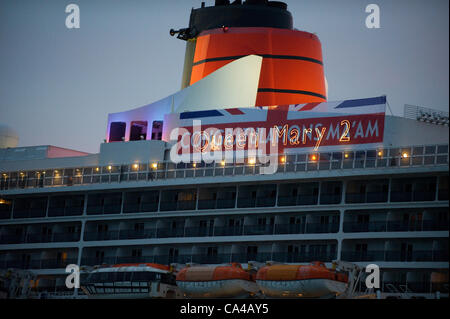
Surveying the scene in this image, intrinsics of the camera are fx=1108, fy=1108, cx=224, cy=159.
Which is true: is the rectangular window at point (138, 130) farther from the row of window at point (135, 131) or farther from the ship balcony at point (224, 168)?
the ship balcony at point (224, 168)

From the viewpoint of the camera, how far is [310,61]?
68812mm

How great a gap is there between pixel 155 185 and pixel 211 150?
385cm

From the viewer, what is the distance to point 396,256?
5584 cm

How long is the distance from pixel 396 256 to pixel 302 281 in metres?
5.25

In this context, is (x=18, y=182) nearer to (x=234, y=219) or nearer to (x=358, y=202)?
(x=234, y=219)

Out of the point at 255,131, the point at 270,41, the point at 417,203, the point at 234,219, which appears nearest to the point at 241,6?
the point at 270,41

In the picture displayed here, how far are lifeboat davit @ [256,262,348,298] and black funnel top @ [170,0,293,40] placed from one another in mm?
20138

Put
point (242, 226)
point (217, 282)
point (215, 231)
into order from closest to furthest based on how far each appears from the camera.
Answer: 1. point (217, 282)
2. point (242, 226)
3. point (215, 231)

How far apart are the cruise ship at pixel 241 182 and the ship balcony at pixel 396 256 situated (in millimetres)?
57

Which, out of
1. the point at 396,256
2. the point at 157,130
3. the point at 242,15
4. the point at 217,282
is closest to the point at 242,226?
the point at 217,282

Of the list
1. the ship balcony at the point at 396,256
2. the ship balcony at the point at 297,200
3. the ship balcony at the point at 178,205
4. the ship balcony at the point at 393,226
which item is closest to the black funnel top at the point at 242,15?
the ship balcony at the point at 178,205

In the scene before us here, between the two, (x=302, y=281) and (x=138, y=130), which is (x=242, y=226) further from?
(x=138, y=130)

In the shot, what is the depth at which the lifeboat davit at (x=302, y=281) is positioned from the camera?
53.9 metres
